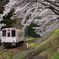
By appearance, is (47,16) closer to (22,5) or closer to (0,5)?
Answer: (22,5)

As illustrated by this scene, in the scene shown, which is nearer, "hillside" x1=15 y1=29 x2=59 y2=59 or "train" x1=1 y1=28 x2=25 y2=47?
"hillside" x1=15 y1=29 x2=59 y2=59

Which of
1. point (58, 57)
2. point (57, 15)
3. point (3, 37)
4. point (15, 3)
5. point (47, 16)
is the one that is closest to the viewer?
point (15, 3)

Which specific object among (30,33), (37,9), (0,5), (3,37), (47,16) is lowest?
(30,33)

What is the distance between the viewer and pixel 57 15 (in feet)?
32.0

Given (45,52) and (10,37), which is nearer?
(45,52)


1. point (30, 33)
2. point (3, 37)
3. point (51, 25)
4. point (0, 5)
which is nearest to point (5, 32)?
point (3, 37)

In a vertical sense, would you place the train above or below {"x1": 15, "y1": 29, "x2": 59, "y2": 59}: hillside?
below

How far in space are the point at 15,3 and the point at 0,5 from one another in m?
20.9

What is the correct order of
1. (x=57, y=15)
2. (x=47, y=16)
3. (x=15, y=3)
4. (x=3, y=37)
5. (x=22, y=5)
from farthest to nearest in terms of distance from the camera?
(x=3, y=37), (x=47, y=16), (x=57, y=15), (x=22, y=5), (x=15, y=3)

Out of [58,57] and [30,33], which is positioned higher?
[58,57]

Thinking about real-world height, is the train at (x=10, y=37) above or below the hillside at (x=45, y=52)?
below

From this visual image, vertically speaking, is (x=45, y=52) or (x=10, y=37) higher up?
(x=45, y=52)

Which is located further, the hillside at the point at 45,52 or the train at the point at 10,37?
the train at the point at 10,37

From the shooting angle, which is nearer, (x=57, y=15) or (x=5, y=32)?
(x=57, y=15)
